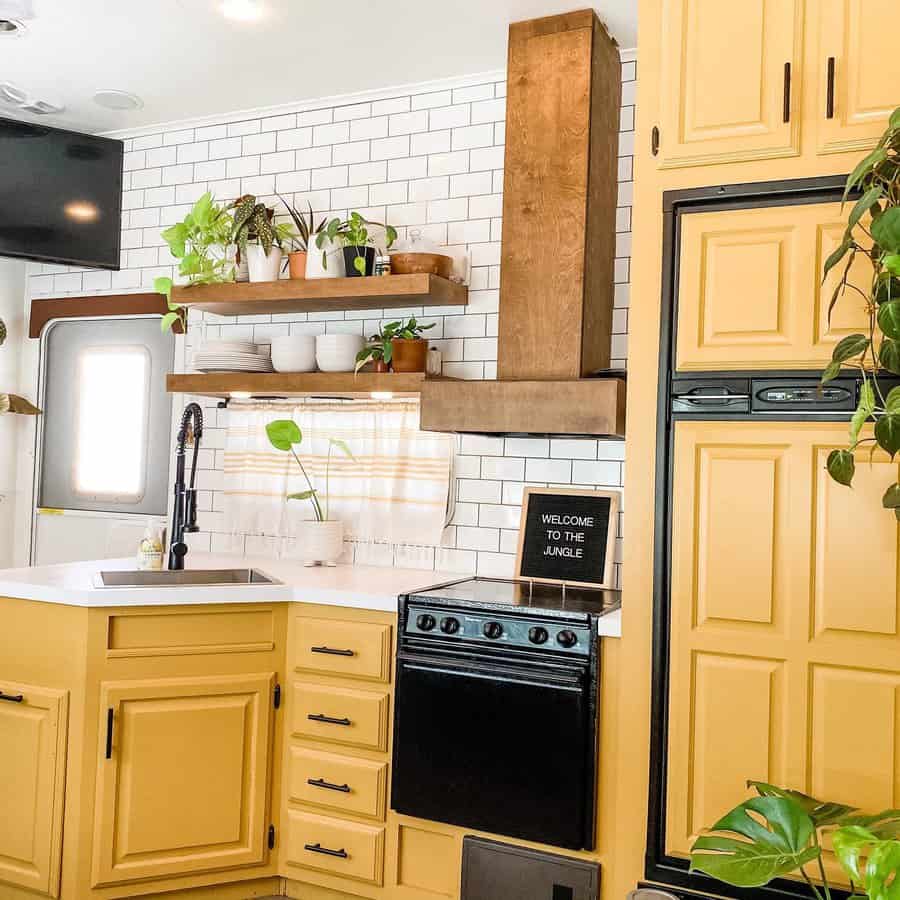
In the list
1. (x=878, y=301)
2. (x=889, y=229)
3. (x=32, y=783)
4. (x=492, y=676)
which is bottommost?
(x=32, y=783)

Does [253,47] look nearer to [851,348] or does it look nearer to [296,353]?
[296,353]

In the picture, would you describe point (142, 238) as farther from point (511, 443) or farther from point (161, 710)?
point (161, 710)

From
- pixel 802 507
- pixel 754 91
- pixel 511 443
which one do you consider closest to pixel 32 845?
pixel 511 443

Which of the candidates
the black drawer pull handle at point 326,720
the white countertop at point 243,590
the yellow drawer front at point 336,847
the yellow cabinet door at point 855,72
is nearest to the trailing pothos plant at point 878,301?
the yellow cabinet door at point 855,72

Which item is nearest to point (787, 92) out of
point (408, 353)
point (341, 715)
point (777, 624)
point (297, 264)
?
point (777, 624)

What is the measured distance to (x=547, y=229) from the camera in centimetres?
313

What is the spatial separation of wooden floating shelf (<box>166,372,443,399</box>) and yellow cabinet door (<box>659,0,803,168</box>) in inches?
48.0

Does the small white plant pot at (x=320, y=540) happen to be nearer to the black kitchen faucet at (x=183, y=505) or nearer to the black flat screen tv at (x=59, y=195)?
the black kitchen faucet at (x=183, y=505)

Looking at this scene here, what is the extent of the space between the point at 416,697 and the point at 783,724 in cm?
104

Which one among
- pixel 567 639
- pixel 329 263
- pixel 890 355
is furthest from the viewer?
pixel 329 263

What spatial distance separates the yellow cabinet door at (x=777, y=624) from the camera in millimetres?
2301

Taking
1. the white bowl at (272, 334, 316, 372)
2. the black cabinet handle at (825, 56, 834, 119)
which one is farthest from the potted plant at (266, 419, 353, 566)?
the black cabinet handle at (825, 56, 834, 119)

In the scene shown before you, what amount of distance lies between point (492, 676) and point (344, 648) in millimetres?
517

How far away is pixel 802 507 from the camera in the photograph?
7.79 feet
